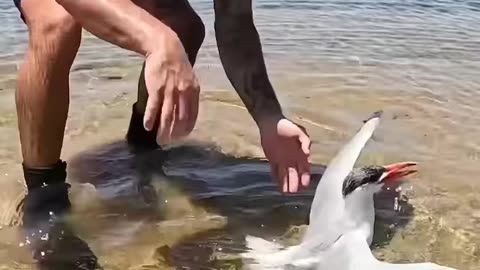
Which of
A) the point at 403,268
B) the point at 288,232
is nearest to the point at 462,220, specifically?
the point at 288,232

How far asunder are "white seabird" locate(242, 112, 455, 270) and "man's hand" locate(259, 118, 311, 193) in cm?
6

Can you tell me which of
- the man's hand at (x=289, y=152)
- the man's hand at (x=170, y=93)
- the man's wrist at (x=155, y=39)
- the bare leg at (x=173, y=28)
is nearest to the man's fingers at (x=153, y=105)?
the man's hand at (x=170, y=93)

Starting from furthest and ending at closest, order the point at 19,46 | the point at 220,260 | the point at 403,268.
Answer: the point at 19,46 < the point at 220,260 < the point at 403,268

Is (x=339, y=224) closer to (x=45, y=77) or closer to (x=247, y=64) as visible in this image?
(x=247, y=64)

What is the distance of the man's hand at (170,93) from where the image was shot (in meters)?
1.93

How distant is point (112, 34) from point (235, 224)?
0.72m

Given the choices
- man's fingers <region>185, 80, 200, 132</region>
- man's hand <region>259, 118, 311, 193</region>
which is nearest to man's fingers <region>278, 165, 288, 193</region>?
man's hand <region>259, 118, 311, 193</region>

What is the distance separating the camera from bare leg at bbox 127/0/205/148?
2336 millimetres

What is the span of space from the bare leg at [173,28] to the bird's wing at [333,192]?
21.9 inches

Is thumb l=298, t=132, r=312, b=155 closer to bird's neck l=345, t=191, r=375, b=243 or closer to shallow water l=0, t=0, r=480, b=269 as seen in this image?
bird's neck l=345, t=191, r=375, b=243

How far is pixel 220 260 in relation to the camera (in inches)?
93.0

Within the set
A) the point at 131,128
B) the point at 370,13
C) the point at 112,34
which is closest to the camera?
the point at 112,34

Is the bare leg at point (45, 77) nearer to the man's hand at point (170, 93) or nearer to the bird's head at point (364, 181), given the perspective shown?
the man's hand at point (170, 93)

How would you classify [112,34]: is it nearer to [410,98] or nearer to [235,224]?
[235,224]
